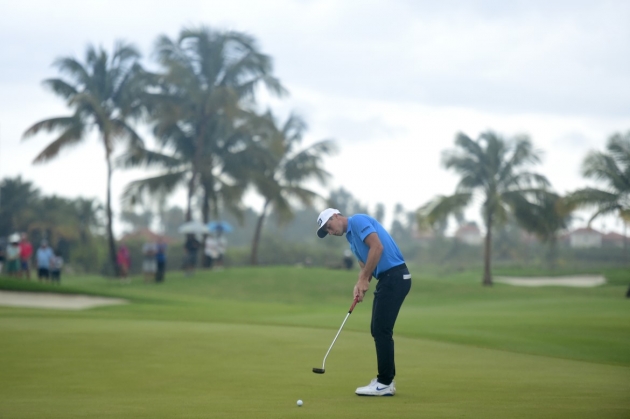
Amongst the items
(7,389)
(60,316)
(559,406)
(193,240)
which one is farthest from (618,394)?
(193,240)

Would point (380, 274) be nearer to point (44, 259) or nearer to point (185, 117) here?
point (44, 259)

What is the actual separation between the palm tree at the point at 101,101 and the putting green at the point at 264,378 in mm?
28969

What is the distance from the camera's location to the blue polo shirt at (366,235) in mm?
9073

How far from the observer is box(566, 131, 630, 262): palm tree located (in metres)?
37.3

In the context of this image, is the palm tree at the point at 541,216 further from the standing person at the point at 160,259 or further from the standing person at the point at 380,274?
the standing person at the point at 380,274

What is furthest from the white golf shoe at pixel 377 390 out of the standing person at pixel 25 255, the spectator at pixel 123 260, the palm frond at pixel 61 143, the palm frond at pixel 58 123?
the palm frond at pixel 58 123

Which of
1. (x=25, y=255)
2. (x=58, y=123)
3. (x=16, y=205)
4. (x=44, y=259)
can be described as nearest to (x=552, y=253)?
(x=58, y=123)

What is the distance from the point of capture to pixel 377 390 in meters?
8.86

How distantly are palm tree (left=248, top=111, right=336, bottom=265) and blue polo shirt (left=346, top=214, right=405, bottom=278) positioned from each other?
122 ft

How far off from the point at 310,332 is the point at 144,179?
31875 mm

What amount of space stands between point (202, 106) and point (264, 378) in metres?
38.1

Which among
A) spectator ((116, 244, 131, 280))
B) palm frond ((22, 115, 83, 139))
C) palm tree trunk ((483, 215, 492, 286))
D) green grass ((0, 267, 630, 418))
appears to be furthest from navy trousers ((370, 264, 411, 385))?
palm frond ((22, 115, 83, 139))

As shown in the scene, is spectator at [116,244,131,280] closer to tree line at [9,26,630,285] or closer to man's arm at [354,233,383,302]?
tree line at [9,26,630,285]

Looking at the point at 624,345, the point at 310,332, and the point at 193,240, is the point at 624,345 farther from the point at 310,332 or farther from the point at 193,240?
the point at 193,240
